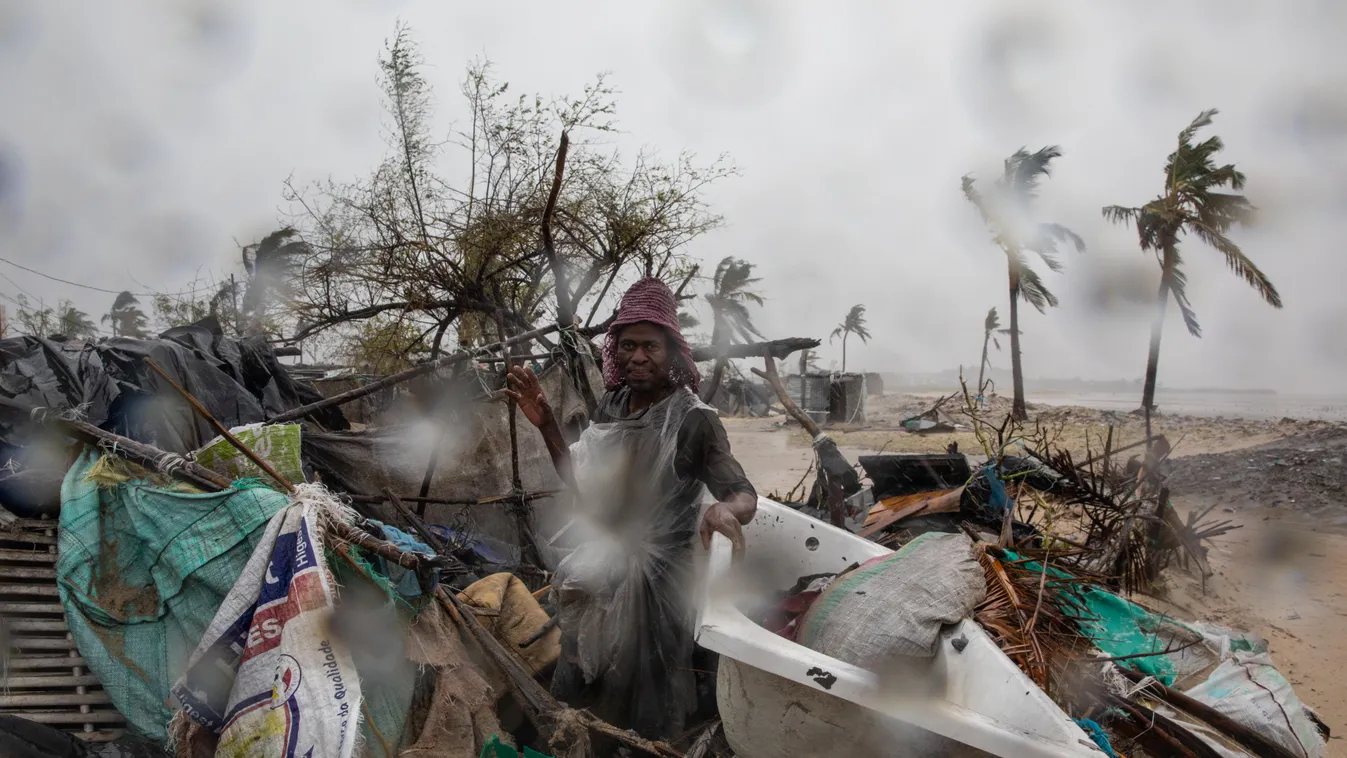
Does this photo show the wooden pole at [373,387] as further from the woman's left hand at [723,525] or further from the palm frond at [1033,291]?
the palm frond at [1033,291]

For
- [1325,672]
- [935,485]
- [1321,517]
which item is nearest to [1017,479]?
[935,485]

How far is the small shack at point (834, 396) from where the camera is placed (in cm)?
2380

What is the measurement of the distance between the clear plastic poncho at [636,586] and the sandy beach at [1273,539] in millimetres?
2940

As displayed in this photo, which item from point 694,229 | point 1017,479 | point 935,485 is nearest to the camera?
point 1017,479

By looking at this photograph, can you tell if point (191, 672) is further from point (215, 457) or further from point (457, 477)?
point (457, 477)

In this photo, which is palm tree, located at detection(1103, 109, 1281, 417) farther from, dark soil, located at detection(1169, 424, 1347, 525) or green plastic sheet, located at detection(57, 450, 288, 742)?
green plastic sheet, located at detection(57, 450, 288, 742)

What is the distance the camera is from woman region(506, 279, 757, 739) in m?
2.39

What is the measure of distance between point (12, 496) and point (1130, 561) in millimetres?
6058

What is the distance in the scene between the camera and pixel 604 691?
2.47 metres

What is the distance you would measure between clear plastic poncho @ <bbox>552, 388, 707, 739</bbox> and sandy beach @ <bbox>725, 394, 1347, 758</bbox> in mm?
2940

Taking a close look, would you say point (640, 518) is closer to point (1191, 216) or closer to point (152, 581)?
point (152, 581)

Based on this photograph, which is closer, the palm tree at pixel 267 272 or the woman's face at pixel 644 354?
the woman's face at pixel 644 354

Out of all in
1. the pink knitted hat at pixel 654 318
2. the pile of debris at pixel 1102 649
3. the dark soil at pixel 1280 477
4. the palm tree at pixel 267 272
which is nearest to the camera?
the pile of debris at pixel 1102 649

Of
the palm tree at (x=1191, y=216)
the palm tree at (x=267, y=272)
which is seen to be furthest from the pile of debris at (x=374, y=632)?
the palm tree at (x=1191, y=216)
